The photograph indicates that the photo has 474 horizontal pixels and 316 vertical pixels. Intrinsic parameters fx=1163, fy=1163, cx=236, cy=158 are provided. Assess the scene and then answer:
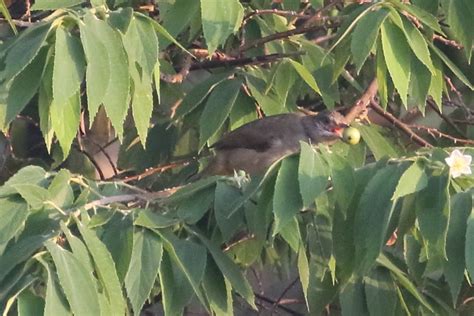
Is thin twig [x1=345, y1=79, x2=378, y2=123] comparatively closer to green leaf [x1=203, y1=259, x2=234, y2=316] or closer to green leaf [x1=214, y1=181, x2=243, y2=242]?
green leaf [x1=214, y1=181, x2=243, y2=242]

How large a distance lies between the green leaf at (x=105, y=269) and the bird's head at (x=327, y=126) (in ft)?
8.90

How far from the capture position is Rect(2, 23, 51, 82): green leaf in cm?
320

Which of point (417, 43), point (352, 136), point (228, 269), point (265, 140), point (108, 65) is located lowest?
point (265, 140)

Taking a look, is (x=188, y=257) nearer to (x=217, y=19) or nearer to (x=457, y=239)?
(x=457, y=239)

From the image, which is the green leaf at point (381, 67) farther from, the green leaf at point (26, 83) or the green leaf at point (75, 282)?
the green leaf at point (75, 282)

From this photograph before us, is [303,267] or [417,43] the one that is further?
[417,43]

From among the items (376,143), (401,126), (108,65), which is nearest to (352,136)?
(376,143)

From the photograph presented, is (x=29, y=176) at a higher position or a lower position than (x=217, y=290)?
higher

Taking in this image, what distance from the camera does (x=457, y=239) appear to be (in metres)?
3.05

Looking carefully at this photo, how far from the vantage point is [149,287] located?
3080 mm

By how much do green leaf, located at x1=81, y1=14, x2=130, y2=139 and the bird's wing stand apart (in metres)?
2.42

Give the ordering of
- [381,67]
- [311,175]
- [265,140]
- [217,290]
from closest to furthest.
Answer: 1. [311,175]
2. [217,290]
3. [381,67]
4. [265,140]

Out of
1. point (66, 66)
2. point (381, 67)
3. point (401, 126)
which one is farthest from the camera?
point (401, 126)

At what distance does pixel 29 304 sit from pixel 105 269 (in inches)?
9.5
